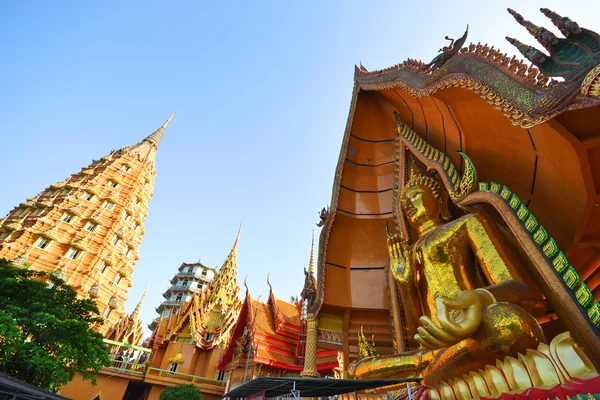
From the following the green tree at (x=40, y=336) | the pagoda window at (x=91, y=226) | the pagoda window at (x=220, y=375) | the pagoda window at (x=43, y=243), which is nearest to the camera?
the green tree at (x=40, y=336)

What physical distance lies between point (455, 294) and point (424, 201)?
1244 mm

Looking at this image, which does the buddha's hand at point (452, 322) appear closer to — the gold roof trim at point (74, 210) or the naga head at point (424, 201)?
the naga head at point (424, 201)

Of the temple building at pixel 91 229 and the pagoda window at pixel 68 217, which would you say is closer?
the temple building at pixel 91 229

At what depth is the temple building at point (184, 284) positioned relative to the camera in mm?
37688

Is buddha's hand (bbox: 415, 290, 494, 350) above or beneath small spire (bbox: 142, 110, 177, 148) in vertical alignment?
beneath

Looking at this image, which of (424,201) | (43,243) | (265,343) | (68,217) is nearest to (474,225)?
(424,201)

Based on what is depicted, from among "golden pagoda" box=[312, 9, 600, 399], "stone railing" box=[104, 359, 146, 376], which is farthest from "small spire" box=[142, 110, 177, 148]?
"golden pagoda" box=[312, 9, 600, 399]

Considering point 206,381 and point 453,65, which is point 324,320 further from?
point 206,381

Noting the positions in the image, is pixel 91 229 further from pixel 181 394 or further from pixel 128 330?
pixel 181 394

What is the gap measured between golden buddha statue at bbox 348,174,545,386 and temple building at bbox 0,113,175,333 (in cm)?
1719

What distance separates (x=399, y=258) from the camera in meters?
4.24

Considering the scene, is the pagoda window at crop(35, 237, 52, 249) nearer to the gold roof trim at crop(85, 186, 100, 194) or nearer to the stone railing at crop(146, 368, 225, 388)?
the gold roof trim at crop(85, 186, 100, 194)

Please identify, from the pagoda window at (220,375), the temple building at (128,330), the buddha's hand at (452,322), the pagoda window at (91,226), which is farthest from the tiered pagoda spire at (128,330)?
the buddha's hand at (452,322)

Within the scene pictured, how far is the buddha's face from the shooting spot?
4090 millimetres
